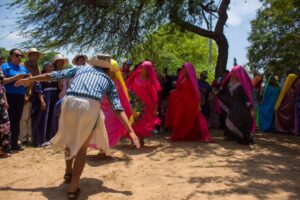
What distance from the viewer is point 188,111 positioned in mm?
8523

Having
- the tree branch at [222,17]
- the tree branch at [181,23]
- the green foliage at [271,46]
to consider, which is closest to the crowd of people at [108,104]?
the tree branch at [181,23]

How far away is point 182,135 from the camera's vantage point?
336 inches

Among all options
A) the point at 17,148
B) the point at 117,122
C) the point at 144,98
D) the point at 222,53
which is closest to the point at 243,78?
the point at 144,98

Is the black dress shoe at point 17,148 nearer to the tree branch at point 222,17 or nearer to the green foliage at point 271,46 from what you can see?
the tree branch at point 222,17

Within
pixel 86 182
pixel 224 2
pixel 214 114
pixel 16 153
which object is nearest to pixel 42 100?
pixel 16 153

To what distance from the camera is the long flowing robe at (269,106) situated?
1131 centimetres

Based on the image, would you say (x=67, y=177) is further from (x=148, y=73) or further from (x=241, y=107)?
(x=241, y=107)

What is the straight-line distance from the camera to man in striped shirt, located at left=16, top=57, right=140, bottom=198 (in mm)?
4391

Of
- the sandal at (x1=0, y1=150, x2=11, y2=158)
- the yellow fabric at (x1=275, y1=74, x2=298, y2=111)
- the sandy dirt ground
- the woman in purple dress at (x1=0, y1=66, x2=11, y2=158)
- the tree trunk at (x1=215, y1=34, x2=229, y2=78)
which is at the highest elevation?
the tree trunk at (x1=215, y1=34, x2=229, y2=78)

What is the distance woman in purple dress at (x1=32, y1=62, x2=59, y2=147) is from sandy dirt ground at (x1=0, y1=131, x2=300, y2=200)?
1.42 ft

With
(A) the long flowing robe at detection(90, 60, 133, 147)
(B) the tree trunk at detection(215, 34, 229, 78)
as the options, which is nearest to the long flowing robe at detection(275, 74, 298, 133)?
(B) the tree trunk at detection(215, 34, 229, 78)

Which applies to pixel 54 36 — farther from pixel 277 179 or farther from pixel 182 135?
pixel 277 179

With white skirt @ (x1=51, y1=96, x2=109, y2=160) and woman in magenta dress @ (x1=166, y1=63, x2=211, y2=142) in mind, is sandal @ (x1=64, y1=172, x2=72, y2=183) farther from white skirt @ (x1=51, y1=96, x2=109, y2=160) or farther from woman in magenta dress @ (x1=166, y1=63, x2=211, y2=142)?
woman in magenta dress @ (x1=166, y1=63, x2=211, y2=142)

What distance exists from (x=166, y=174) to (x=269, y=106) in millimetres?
6652
